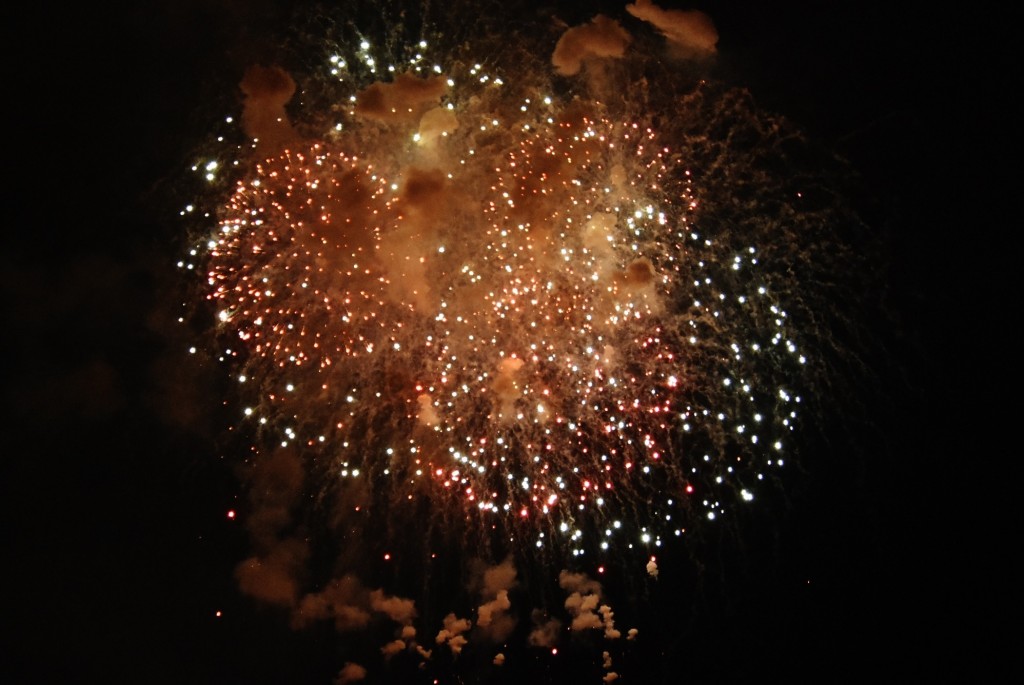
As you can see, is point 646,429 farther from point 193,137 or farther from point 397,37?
point 193,137

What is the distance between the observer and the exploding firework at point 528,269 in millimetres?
2889

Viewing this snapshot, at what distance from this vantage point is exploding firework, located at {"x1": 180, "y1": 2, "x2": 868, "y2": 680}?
114 inches

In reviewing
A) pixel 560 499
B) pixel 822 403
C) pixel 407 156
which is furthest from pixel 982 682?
pixel 407 156

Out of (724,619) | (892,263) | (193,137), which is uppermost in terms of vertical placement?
(193,137)

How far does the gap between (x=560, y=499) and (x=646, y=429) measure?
23.6 inches

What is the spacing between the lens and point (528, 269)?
295 centimetres

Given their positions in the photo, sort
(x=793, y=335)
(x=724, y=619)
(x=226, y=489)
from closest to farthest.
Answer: (x=793, y=335) → (x=226, y=489) → (x=724, y=619)

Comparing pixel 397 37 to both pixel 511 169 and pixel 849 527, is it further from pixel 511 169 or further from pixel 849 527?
pixel 849 527

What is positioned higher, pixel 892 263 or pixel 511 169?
pixel 511 169

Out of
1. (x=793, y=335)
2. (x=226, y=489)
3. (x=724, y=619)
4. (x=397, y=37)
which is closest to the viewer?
(x=397, y=37)

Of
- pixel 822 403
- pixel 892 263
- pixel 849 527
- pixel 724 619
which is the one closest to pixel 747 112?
pixel 892 263

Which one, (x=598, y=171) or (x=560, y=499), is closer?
(x=598, y=171)

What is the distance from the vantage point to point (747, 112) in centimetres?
302

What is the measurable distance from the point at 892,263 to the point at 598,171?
166cm
